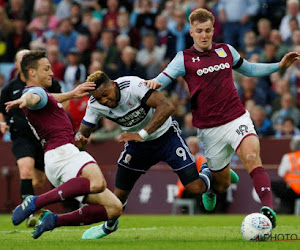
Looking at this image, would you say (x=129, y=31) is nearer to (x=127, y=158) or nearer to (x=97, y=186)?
(x=127, y=158)

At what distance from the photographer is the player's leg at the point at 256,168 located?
374 inches

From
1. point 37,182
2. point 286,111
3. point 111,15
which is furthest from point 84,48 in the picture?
point 37,182

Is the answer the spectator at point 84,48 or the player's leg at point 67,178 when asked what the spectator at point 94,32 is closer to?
the spectator at point 84,48

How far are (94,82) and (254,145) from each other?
79.7 inches

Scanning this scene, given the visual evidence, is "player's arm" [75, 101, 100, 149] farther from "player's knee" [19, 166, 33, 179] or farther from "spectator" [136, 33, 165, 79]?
"spectator" [136, 33, 165, 79]

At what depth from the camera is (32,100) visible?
8.94m

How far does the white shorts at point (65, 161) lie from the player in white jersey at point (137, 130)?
0.51 m

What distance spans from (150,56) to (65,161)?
10.1 metres

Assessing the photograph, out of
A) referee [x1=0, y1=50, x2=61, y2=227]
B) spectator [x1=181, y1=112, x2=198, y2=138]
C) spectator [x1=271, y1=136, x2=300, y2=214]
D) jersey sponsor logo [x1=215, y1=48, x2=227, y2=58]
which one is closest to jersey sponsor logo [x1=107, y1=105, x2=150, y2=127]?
jersey sponsor logo [x1=215, y1=48, x2=227, y2=58]

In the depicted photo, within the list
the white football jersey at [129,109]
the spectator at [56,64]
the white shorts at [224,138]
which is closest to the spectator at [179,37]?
the spectator at [56,64]

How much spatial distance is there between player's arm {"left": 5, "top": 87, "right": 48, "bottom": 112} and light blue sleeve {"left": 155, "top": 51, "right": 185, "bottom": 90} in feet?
5.07

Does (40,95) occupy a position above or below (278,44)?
above

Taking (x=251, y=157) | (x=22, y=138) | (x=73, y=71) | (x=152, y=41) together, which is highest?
(x=152, y=41)

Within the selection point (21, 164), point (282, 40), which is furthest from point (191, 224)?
point (282, 40)
